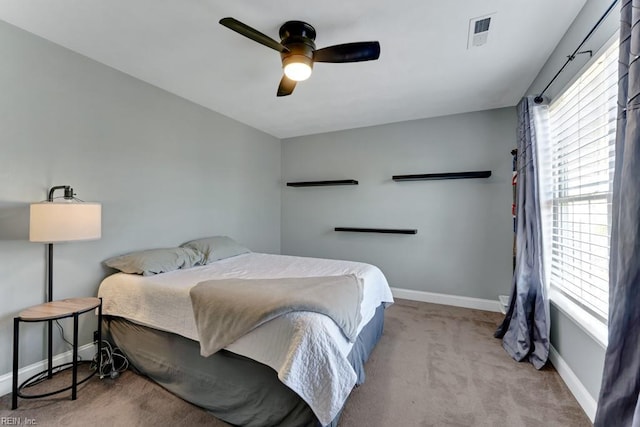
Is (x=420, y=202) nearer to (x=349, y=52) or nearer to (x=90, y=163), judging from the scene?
(x=349, y=52)

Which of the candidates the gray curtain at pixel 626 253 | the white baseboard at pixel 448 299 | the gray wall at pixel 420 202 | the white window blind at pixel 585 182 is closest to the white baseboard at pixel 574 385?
the white window blind at pixel 585 182

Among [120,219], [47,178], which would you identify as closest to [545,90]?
[120,219]

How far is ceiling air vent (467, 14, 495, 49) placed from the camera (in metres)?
1.89

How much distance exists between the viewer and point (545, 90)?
2359 mm

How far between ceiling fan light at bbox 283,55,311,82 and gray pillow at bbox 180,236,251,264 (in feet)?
6.50

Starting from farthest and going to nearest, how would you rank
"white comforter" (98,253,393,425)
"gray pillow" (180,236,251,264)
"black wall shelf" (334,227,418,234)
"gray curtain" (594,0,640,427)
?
"black wall shelf" (334,227,418,234), "gray pillow" (180,236,251,264), "white comforter" (98,253,393,425), "gray curtain" (594,0,640,427)

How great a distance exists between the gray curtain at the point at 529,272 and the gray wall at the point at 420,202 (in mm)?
928

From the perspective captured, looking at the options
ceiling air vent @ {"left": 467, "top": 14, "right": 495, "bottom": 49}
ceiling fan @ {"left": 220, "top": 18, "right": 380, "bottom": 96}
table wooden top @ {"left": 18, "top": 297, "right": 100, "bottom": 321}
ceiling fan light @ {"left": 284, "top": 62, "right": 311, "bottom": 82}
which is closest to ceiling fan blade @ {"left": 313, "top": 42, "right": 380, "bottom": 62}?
ceiling fan @ {"left": 220, "top": 18, "right": 380, "bottom": 96}

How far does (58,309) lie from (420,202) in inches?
154

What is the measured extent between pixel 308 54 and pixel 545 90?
6.81 feet

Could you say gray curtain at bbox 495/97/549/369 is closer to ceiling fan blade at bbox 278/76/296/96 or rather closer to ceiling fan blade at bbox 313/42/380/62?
ceiling fan blade at bbox 313/42/380/62

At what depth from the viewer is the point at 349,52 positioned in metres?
1.87

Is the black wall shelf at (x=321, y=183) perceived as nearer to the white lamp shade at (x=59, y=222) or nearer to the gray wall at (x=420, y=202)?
the gray wall at (x=420, y=202)

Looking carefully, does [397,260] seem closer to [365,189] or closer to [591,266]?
[365,189]
